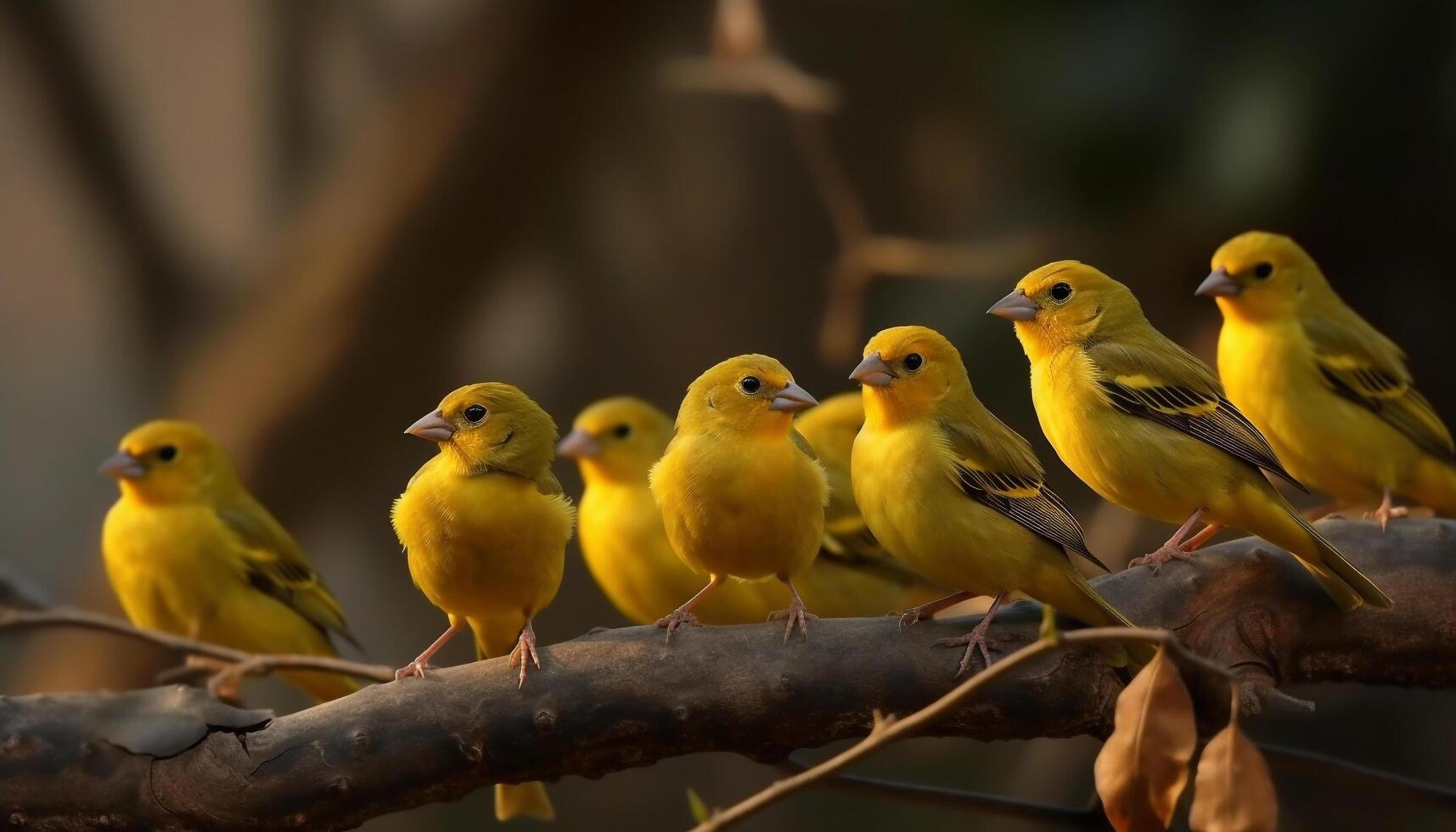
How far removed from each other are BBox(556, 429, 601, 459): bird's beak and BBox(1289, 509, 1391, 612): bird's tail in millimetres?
1460

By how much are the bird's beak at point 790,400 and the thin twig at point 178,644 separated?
0.65 metres

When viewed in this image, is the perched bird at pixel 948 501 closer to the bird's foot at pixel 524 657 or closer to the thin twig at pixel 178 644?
the bird's foot at pixel 524 657

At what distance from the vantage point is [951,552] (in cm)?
215

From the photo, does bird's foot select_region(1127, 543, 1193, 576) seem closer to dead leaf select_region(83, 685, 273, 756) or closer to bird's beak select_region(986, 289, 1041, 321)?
bird's beak select_region(986, 289, 1041, 321)

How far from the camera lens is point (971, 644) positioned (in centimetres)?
204

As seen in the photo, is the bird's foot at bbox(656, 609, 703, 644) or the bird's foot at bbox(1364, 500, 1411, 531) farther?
the bird's foot at bbox(1364, 500, 1411, 531)

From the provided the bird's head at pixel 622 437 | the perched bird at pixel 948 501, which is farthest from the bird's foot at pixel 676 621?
the bird's head at pixel 622 437

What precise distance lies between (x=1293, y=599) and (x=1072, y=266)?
1.96 feet

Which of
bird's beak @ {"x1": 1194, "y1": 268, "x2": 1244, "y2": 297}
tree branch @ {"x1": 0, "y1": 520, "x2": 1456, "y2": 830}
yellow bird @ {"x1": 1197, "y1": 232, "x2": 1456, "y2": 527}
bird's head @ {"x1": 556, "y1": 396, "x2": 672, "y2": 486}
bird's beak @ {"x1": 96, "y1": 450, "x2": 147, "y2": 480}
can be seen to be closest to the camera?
tree branch @ {"x1": 0, "y1": 520, "x2": 1456, "y2": 830}

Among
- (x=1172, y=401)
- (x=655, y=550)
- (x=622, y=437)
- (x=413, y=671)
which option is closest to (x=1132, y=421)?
(x=1172, y=401)

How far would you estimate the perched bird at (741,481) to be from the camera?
2229 millimetres

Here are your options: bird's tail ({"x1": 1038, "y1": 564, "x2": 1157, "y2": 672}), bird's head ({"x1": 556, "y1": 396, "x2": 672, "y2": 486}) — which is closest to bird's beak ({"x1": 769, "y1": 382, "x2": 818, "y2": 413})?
bird's tail ({"x1": 1038, "y1": 564, "x2": 1157, "y2": 672})

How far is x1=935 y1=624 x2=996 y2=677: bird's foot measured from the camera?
2.04 m

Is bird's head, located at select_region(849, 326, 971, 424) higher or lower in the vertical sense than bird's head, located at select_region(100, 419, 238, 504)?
lower
